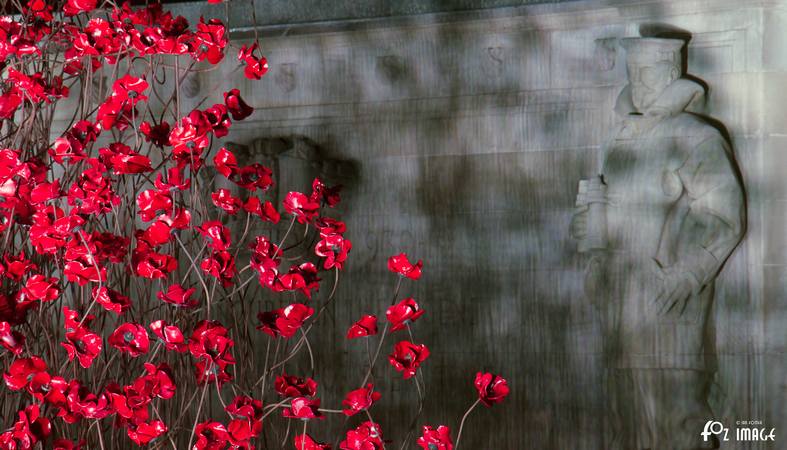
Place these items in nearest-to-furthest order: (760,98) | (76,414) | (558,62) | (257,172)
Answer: (76,414), (257,172), (760,98), (558,62)

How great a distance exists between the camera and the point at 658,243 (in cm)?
143

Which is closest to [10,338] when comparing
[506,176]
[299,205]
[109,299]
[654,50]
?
[109,299]

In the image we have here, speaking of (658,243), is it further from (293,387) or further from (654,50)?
(293,387)

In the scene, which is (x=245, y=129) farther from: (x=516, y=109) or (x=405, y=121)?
(x=516, y=109)

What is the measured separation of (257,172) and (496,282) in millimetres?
533

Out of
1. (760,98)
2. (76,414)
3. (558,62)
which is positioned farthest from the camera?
(558,62)

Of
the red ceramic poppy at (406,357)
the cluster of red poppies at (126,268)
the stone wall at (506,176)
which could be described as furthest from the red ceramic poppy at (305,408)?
the stone wall at (506,176)

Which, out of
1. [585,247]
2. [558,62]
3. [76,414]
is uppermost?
[558,62]

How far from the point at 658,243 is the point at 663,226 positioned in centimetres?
3

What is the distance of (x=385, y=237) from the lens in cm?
158

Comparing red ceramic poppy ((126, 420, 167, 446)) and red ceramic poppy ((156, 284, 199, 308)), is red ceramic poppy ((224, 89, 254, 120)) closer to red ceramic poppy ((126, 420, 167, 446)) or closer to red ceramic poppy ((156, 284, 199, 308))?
red ceramic poppy ((156, 284, 199, 308))

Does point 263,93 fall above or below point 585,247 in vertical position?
above

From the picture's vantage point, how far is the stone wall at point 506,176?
1.38 m

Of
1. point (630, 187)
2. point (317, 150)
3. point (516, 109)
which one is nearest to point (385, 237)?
point (317, 150)
